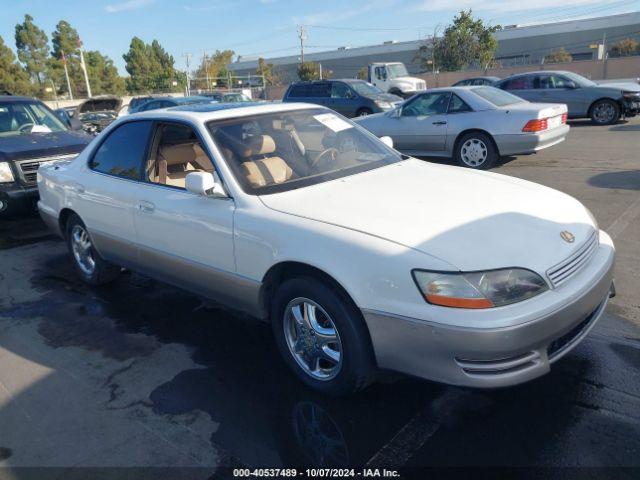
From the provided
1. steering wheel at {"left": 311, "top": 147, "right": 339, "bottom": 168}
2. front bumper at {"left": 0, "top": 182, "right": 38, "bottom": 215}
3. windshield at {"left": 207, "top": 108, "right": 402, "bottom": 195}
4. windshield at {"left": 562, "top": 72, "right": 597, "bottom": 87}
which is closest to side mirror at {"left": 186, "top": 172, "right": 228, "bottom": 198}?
windshield at {"left": 207, "top": 108, "right": 402, "bottom": 195}

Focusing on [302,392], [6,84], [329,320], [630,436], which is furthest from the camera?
[6,84]

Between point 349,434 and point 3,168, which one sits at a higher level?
point 3,168

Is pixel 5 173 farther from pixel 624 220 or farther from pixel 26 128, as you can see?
pixel 624 220

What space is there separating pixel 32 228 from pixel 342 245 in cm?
637

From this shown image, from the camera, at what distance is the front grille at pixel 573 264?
272 cm

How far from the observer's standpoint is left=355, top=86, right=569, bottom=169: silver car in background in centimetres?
886

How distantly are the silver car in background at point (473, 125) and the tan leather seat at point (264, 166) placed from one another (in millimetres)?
6229

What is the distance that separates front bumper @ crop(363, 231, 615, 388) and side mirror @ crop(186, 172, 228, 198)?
1.33m

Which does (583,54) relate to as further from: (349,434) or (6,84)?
(349,434)

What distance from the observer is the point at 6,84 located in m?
48.6

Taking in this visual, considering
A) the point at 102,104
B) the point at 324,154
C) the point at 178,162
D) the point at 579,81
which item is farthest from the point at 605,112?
the point at 102,104

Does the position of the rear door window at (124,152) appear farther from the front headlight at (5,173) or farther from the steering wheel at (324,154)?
the front headlight at (5,173)

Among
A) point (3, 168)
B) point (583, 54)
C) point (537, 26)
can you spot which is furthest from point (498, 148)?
point (537, 26)

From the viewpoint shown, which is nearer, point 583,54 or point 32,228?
point 32,228
